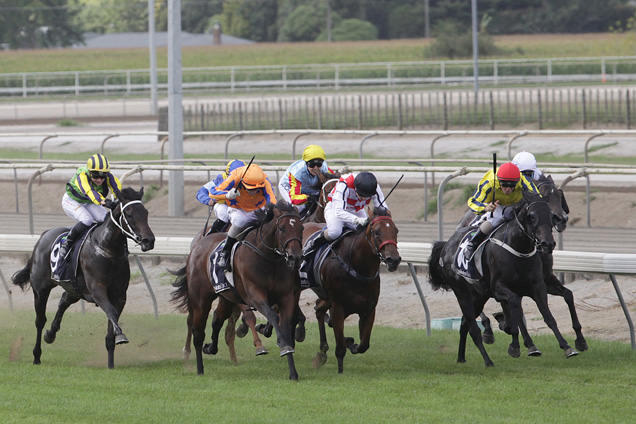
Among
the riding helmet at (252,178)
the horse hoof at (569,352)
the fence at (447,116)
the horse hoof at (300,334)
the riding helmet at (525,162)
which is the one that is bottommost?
the horse hoof at (300,334)

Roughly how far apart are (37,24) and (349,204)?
55.6 metres

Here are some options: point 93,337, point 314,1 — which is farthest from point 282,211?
point 314,1

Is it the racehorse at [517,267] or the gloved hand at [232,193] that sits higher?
the gloved hand at [232,193]

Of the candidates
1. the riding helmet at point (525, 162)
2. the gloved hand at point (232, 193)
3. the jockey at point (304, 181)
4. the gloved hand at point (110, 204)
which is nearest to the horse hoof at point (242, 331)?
the jockey at point (304, 181)

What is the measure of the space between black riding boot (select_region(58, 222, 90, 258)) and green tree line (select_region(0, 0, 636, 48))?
157ft

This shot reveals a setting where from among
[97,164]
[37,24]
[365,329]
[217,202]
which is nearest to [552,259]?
[365,329]

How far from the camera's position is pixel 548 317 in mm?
8102

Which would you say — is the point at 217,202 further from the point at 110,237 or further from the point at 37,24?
the point at 37,24

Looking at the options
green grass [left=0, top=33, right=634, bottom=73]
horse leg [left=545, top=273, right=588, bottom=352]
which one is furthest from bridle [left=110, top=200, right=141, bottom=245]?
green grass [left=0, top=33, right=634, bottom=73]

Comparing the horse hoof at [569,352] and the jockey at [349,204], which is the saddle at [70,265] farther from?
the horse hoof at [569,352]

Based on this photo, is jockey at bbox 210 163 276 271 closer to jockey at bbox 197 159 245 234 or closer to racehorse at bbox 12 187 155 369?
jockey at bbox 197 159 245 234

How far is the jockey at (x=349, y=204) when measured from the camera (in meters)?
8.37

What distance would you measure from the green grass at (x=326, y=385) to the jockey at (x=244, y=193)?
1302mm

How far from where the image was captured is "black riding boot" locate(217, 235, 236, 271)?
8.57 meters
